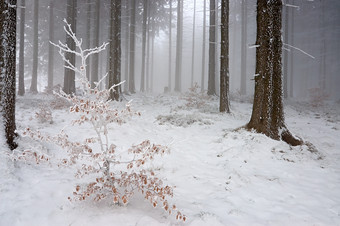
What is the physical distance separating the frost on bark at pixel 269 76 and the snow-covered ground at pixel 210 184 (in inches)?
21.7

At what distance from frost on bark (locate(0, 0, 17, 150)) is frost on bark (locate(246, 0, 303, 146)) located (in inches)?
255

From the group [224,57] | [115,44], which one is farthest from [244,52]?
[115,44]

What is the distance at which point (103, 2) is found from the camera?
21.9m

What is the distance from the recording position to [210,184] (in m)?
4.31

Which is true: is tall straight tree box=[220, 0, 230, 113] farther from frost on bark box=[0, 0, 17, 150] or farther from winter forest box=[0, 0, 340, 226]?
frost on bark box=[0, 0, 17, 150]

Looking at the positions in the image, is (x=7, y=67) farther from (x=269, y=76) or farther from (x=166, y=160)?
(x=269, y=76)

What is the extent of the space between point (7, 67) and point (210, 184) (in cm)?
487

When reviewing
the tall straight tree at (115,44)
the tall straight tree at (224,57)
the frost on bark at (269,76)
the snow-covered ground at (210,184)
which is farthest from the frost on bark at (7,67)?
the tall straight tree at (224,57)

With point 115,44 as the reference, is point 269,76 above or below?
below

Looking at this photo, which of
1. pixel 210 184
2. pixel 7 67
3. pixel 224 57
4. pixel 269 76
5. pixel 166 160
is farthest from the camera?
pixel 224 57

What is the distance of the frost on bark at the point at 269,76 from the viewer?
21.4ft

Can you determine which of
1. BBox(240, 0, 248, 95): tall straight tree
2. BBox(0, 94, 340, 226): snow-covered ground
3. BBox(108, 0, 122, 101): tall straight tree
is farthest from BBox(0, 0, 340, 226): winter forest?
BBox(240, 0, 248, 95): tall straight tree

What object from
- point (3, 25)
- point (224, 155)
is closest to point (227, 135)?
point (224, 155)

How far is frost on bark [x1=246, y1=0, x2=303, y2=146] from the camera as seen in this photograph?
6.51 m
